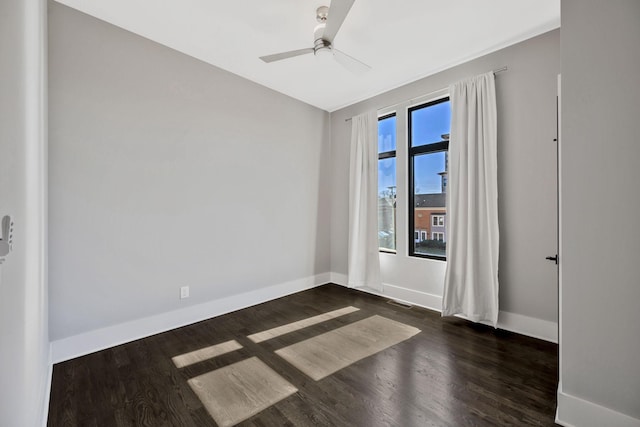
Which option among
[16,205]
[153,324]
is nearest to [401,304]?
[153,324]

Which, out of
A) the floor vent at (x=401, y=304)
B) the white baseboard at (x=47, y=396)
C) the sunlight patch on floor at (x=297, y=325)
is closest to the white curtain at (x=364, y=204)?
the floor vent at (x=401, y=304)

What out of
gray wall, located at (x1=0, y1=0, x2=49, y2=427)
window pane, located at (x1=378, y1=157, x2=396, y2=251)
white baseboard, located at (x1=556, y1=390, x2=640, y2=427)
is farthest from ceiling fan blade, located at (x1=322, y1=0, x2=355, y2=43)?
white baseboard, located at (x1=556, y1=390, x2=640, y2=427)

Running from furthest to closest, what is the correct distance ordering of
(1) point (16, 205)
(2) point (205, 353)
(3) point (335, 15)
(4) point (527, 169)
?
1. (4) point (527, 169)
2. (2) point (205, 353)
3. (3) point (335, 15)
4. (1) point (16, 205)

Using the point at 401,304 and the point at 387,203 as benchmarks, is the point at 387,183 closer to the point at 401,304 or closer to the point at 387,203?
the point at 387,203

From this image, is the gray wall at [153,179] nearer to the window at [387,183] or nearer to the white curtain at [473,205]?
the window at [387,183]

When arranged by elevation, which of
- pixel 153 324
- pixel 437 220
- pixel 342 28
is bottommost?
pixel 153 324

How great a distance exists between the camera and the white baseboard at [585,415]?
53.7 inches

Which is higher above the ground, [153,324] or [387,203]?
[387,203]

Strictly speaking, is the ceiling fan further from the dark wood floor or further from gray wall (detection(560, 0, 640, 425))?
the dark wood floor

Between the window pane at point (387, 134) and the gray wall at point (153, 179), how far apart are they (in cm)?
127

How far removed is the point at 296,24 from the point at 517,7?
5.77ft

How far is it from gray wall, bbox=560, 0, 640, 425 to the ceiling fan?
49.1 inches

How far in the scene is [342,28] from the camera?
2428 mm

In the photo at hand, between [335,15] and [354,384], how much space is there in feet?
8.12
